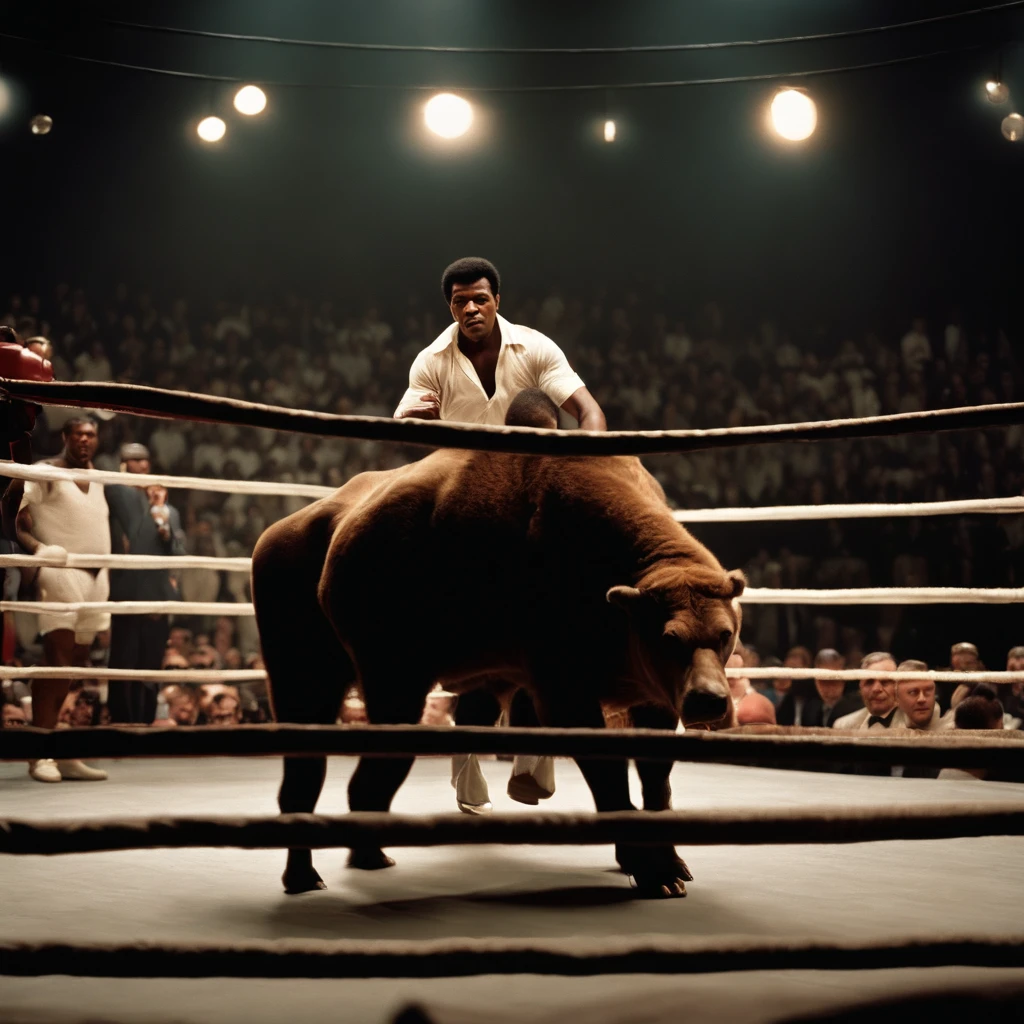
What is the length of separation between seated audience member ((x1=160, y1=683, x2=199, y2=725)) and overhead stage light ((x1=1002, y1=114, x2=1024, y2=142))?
18.8 ft

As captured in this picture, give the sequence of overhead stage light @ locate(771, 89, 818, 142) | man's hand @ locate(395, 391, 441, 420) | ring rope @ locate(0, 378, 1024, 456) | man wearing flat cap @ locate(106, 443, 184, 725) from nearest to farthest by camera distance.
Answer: ring rope @ locate(0, 378, 1024, 456)
man's hand @ locate(395, 391, 441, 420)
man wearing flat cap @ locate(106, 443, 184, 725)
overhead stage light @ locate(771, 89, 818, 142)

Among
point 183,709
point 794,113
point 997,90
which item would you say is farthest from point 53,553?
point 997,90

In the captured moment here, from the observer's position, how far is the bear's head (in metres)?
1.89

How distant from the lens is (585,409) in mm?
2885

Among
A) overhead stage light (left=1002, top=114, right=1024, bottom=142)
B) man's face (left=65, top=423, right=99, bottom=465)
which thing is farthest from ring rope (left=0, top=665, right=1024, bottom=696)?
overhead stage light (left=1002, top=114, right=1024, bottom=142)

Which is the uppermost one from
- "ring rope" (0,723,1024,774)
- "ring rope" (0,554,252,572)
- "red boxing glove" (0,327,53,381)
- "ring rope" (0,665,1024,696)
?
"red boxing glove" (0,327,53,381)

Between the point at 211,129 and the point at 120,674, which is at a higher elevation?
the point at 211,129

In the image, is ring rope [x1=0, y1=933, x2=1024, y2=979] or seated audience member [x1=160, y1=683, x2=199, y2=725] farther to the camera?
seated audience member [x1=160, y1=683, x2=199, y2=725]

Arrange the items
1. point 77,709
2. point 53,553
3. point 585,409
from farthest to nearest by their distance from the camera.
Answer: point 77,709
point 53,553
point 585,409

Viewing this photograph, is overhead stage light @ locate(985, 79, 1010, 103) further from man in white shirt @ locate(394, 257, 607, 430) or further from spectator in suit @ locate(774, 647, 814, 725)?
man in white shirt @ locate(394, 257, 607, 430)

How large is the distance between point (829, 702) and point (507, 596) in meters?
3.53

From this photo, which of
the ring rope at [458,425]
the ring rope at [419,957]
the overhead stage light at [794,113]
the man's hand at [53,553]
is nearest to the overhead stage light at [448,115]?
the overhead stage light at [794,113]

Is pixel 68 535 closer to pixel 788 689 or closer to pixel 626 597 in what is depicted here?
pixel 626 597

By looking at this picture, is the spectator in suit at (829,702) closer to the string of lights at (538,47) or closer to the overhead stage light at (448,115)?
the string of lights at (538,47)
